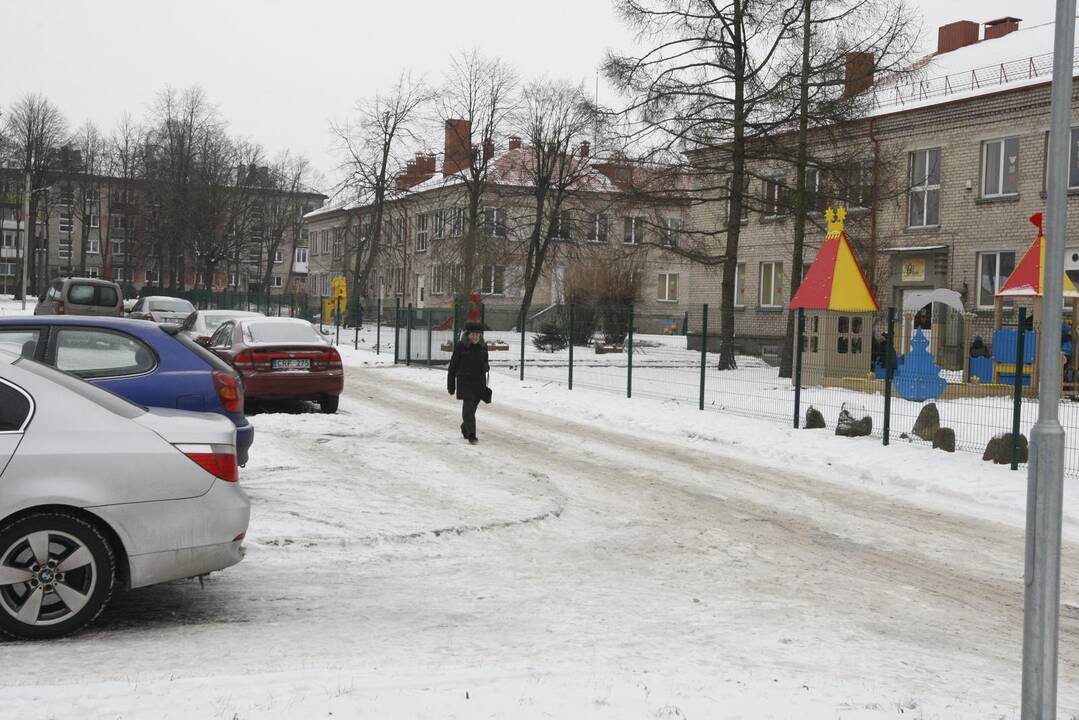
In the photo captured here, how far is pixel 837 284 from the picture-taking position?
2447 cm

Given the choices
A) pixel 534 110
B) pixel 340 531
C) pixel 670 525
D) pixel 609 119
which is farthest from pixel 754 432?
pixel 534 110

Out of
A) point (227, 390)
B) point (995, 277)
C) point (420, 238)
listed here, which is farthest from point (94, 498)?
point (420, 238)

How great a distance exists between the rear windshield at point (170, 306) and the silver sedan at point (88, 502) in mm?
28906

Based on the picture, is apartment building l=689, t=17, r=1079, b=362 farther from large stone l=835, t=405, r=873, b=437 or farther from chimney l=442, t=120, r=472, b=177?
chimney l=442, t=120, r=472, b=177

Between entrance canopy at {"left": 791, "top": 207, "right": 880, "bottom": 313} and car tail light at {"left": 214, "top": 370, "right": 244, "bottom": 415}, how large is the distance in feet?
53.7

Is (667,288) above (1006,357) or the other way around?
above

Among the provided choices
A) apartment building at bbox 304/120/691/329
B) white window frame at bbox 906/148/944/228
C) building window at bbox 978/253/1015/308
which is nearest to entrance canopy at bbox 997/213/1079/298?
apartment building at bbox 304/120/691/329

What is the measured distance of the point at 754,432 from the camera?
16.5 meters

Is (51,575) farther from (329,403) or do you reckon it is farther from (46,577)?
(329,403)

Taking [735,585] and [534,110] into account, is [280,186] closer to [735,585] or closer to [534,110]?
[534,110]

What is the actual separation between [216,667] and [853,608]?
12.3ft

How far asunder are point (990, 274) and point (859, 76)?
10616 mm

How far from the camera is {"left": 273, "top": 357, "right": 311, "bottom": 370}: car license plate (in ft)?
54.1

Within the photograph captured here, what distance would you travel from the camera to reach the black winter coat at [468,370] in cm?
1423
